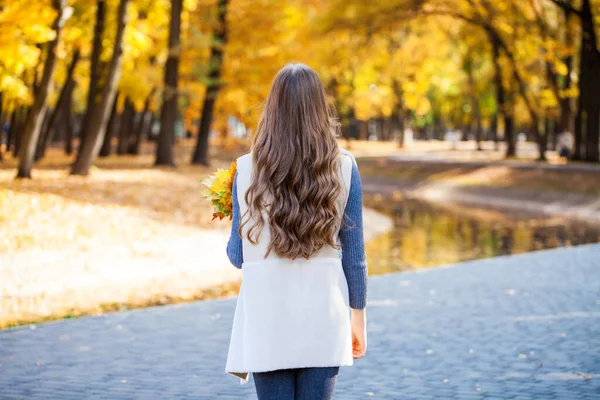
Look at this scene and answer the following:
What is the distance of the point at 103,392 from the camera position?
666 cm

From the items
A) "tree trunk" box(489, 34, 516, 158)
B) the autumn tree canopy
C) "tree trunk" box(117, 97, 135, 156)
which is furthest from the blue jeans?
"tree trunk" box(117, 97, 135, 156)

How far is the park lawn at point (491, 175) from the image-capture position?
3122cm

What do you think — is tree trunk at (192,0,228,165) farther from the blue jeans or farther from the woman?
the blue jeans

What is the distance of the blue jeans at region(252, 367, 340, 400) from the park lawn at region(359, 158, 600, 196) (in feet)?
89.3

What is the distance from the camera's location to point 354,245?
3.66 m

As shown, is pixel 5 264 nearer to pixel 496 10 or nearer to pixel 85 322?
pixel 85 322

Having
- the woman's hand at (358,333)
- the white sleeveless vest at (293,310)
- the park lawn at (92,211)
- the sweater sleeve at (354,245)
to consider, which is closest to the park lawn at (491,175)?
the park lawn at (92,211)

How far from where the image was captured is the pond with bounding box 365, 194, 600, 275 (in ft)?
56.2

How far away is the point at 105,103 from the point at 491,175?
18.1 meters

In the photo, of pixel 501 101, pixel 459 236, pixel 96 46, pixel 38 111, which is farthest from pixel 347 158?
pixel 501 101

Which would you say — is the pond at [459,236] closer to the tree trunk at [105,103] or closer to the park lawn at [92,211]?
the park lawn at [92,211]

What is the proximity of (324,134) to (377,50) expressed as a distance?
38409 millimetres

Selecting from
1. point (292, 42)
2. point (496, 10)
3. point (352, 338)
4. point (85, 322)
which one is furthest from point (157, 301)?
point (496, 10)

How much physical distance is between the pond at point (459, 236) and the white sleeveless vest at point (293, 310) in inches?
447
